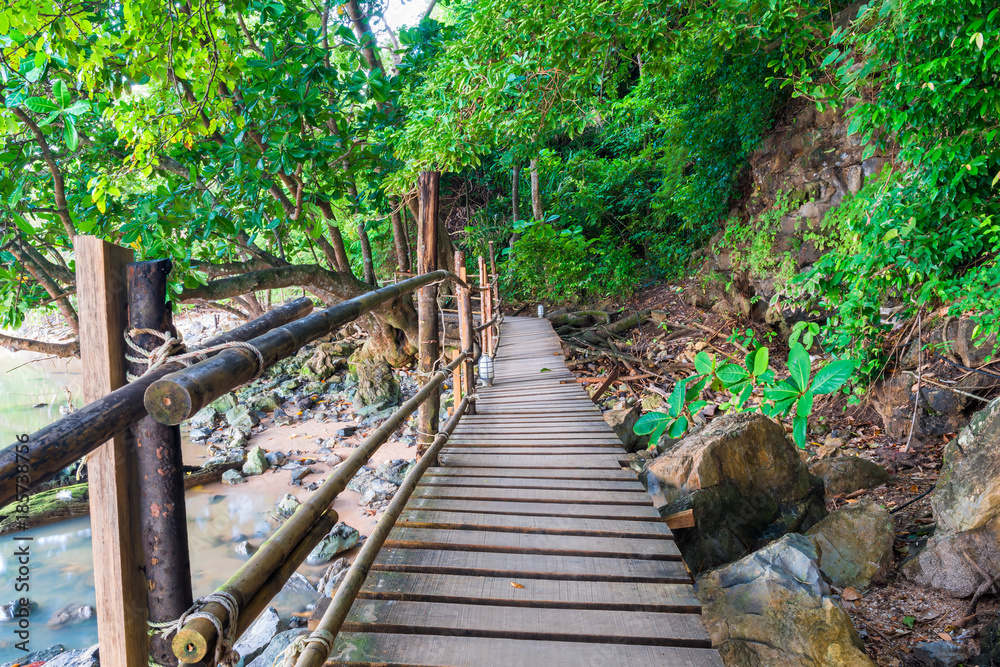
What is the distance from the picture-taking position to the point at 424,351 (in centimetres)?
337

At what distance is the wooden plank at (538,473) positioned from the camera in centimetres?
277

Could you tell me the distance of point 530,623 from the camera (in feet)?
5.17

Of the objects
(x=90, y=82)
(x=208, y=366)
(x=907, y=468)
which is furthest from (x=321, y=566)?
(x=907, y=468)

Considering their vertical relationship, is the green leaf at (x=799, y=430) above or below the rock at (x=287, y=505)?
above

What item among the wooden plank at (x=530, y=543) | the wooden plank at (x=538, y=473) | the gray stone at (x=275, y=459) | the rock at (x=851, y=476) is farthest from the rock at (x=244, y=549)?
the rock at (x=851, y=476)

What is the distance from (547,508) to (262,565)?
4.96 ft

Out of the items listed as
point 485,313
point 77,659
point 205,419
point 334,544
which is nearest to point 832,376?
point 334,544

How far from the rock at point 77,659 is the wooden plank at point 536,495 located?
312 centimetres

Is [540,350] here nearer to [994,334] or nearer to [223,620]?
[994,334]

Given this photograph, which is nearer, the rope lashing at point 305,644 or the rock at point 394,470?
the rope lashing at point 305,644

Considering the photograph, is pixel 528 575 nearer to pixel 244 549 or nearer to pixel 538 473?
pixel 538 473

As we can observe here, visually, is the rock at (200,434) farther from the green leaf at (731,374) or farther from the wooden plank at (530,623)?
the green leaf at (731,374)

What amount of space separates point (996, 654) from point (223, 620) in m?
3.24

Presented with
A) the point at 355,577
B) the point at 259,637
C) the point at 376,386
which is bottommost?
the point at 259,637
